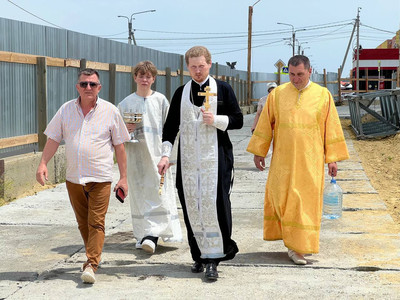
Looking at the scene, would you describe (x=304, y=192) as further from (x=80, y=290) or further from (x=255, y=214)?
(x=255, y=214)

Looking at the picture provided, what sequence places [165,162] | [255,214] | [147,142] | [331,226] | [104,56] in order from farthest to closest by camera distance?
[104,56], [255,214], [331,226], [147,142], [165,162]

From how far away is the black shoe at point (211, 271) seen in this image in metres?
5.66

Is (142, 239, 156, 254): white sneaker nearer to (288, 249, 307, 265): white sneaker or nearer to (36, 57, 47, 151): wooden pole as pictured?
(288, 249, 307, 265): white sneaker

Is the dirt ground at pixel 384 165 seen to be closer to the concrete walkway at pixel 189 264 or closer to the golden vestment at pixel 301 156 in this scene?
the concrete walkway at pixel 189 264

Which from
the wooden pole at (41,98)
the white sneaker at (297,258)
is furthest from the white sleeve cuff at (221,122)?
the wooden pole at (41,98)

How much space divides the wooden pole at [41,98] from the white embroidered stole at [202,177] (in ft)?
19.9

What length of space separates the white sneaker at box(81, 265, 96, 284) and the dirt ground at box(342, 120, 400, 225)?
4.16m

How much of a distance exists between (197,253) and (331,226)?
2424mm

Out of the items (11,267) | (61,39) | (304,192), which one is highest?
(61,39)

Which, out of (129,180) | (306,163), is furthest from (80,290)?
(306,163)

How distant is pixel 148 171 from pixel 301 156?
1.44m

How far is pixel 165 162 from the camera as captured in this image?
232 inches

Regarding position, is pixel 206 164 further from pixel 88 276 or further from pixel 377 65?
pixel 377 65

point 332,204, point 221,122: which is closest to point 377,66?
point 332,204
